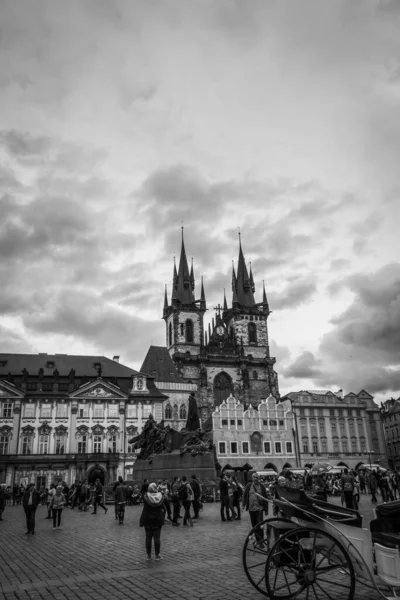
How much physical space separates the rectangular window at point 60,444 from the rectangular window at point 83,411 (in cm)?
287

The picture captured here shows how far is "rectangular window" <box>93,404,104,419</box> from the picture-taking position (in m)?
57.2

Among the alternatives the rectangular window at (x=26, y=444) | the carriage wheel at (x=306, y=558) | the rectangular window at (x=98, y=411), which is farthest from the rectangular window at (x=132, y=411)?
the carriage wheel at (x=306, y=558)

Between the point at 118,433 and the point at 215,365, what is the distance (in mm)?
29604

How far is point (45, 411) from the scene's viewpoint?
56062 millimetres

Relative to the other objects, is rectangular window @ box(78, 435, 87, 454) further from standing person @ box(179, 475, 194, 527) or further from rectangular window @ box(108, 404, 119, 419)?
standing person @ box(179, 475, 194, 527)

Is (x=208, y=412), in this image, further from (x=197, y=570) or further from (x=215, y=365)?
(x=197, y=570)

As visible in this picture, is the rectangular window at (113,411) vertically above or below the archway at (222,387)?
below

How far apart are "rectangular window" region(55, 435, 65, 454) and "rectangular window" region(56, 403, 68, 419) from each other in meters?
2.09

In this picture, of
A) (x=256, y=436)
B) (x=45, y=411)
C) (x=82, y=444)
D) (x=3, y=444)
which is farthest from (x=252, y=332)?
(x=3, y=444)

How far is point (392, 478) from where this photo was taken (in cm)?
2945

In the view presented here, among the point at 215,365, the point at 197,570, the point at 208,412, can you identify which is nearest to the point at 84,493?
the point at 197,570

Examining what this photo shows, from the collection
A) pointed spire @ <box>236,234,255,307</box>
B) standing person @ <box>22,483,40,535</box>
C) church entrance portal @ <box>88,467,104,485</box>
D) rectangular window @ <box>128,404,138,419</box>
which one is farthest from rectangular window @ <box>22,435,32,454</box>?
pointed spire @ <box>236,234,255,307</box>

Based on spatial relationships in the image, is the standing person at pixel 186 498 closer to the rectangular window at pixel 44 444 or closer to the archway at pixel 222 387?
the rectangular window at pixel 44 444

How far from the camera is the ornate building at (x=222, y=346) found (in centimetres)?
8219
